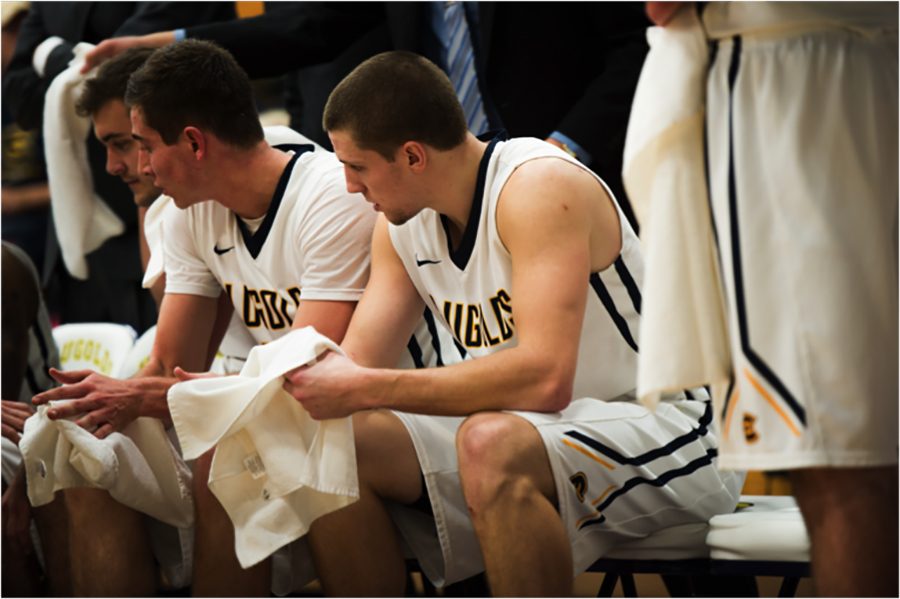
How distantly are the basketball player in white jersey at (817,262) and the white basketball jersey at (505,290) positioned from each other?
75cm

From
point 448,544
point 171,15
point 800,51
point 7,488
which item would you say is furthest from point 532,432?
point 171,15

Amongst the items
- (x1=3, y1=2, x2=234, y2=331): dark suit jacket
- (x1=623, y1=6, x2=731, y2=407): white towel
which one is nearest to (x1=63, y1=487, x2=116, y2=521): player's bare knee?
(x1=623, y1=6, x2=731, y2=407): white towel

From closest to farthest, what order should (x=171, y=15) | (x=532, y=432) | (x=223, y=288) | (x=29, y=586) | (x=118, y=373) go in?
(x=532, y=432) → (x=29, y=586) → (x=223, y=288) → (x=118, y=373) → (x=171, y=15)

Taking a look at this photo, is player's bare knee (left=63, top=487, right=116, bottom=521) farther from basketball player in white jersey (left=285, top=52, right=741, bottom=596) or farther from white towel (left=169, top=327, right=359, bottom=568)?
basketball player in white jersey (left=285, top=52, right=741, bottom=596)

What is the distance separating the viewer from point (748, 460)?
72.7 inches

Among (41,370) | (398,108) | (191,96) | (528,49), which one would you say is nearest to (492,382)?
(398,108)

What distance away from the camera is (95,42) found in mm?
4535

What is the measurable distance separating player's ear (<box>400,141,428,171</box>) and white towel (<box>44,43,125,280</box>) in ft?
5.91

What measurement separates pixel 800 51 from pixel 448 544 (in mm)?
1161

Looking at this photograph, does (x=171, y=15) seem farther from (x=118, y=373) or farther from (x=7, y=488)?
(x=7, y=488)

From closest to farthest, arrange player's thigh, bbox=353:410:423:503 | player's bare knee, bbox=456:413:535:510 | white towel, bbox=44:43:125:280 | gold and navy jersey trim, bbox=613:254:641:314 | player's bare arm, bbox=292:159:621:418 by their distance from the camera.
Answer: player's bare knee, bbox=456:413:535:510, player's bare arm, bbox=292:159:621:418, player's thigh, bbox=353:410:423:503, gold and navy jersey trim, bbox=613:254:641:314, white towel, bbox=44:43:125:280

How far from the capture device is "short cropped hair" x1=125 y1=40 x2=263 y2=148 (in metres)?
3.11

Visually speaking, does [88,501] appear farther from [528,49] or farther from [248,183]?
[528,49]

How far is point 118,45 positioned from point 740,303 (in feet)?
8.29
